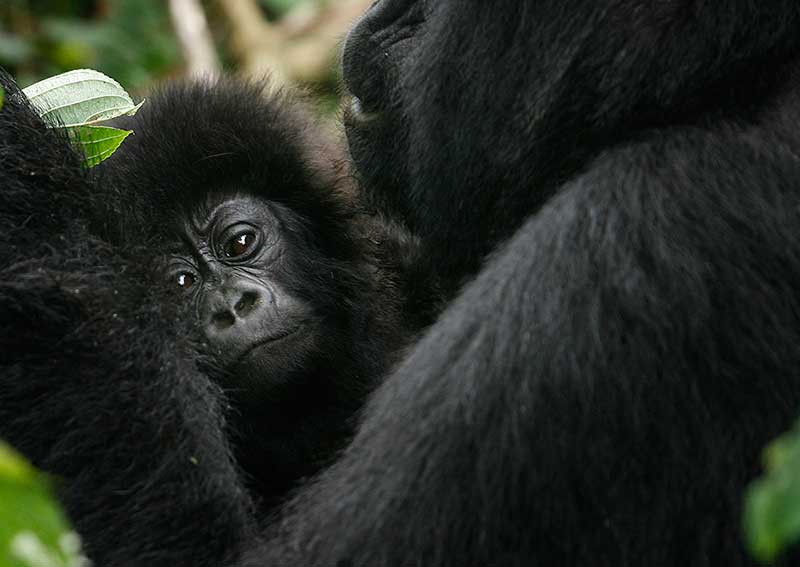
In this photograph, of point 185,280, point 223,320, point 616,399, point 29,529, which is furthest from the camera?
point 185,280

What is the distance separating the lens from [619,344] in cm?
162

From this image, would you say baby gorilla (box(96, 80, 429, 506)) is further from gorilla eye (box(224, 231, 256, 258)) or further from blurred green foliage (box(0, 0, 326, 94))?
blurred green foliage (box(0, 0, 326, 94))

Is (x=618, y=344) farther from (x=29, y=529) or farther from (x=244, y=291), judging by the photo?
(x=244, y=291)

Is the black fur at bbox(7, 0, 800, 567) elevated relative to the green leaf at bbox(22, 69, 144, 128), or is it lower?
lower

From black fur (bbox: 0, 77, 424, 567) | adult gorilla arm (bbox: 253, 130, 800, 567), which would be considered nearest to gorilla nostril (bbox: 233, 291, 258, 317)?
black fur (bbox: 0, 77, 424, 567)

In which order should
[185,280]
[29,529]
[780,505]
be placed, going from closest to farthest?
1. [780,505]
2. [29,529]
3. [185,280]

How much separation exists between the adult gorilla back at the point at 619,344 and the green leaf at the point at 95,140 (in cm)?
81

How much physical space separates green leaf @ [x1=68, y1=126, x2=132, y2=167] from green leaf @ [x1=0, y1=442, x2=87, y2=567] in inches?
46.8

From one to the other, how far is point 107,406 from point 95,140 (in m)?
0.62

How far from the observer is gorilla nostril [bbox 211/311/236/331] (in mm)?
2604

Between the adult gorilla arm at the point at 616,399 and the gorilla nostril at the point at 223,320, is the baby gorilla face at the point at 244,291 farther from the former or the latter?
the adult gorilla arm at the point at 616,399

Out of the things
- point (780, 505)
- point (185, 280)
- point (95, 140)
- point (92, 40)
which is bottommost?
point (780, 505)

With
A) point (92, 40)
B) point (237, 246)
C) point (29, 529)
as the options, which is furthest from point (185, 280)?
point (92, 40)

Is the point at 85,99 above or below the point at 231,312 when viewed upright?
above
